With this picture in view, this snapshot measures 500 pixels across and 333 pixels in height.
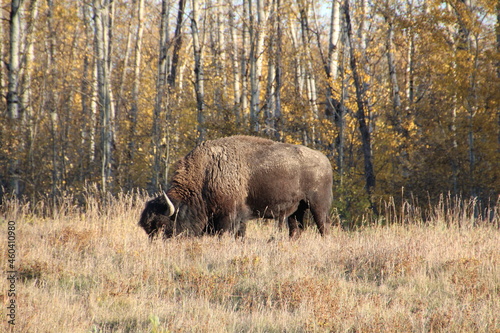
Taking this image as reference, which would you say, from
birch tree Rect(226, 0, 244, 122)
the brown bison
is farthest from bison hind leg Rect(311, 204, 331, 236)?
birch tree Rect(226, 0, 244, 122)

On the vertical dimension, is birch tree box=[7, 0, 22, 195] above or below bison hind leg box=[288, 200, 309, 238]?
above

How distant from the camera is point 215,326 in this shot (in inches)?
170

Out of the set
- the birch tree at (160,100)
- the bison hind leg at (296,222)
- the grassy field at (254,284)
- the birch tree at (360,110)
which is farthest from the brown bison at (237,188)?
the birch tree at (360,110)

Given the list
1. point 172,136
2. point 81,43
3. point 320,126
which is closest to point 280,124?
point 320,126

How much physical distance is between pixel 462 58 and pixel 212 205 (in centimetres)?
943

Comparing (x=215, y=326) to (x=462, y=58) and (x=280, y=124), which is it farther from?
(x=462, y=58)

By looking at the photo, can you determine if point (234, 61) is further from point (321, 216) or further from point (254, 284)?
point (254, 284)

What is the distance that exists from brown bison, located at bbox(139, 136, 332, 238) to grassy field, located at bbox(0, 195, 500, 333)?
530 mm

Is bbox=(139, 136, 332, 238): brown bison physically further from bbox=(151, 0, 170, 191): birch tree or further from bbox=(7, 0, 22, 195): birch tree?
bbox=(7, 0, 22, 195): birch tree

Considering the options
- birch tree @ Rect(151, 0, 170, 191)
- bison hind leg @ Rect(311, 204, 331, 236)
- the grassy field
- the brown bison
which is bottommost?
the grassy field

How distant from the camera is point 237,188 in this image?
8.52 m

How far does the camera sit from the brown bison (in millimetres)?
8312

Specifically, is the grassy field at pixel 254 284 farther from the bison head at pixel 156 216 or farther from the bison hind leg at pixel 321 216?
the bison hind leg at pixel 321 216

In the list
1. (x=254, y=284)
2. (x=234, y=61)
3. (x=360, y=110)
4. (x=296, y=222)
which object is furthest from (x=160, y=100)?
(x=254, y=284)
